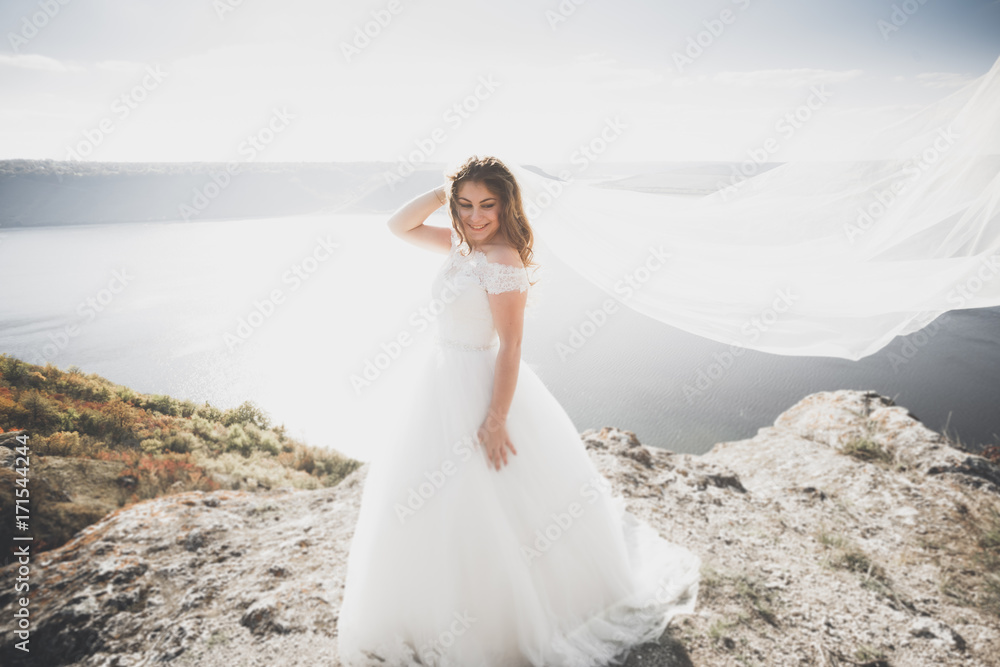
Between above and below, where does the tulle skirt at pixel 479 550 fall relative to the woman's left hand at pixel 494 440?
below

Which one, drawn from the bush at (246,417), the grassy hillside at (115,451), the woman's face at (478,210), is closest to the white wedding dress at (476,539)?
the woman's face at (478,210)

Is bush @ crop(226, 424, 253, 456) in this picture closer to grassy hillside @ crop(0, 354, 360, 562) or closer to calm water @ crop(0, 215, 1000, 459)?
grassy hillside @ crop(0, 354, 360, 562)

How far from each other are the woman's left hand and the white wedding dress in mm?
36

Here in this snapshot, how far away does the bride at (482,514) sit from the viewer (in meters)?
1.81

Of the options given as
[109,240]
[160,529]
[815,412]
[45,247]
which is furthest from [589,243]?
[109,240]

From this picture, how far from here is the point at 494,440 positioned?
187 centimetres

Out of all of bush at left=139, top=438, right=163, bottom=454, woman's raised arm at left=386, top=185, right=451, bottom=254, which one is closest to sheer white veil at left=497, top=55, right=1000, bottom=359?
woman's raised arm at left=386, top=185, right=451, bottom=254

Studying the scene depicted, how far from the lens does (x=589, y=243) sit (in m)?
2.55

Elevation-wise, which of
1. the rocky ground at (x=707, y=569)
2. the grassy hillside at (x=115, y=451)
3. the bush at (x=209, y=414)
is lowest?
the rocky ground at (x=707, y=569)

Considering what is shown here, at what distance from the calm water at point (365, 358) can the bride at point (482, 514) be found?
0.36 m

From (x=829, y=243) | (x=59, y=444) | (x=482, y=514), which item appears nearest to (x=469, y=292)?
(x=482, y=514)

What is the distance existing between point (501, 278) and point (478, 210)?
356 millimetres

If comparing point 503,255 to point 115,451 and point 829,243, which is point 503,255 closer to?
point 829,243

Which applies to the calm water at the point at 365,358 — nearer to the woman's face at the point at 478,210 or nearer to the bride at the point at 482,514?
the bride at the point at 482,514
